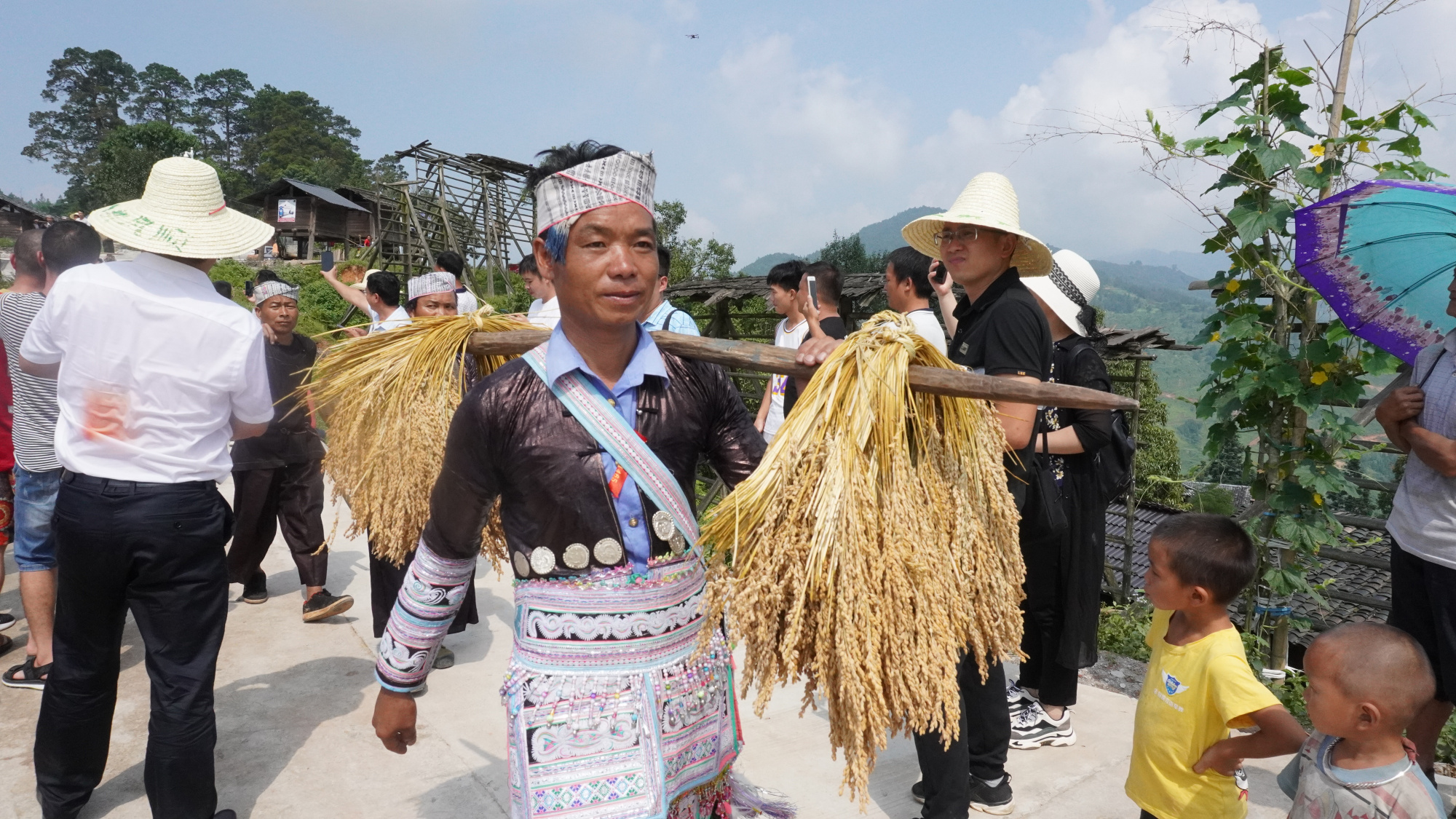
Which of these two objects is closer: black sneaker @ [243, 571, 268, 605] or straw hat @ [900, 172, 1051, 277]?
straw hat @ [900, 172, 1051, 277]

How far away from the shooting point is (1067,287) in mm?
3104

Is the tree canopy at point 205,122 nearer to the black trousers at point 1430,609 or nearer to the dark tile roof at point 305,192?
the dark tile roof at point 305,192

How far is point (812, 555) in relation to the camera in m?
1.28

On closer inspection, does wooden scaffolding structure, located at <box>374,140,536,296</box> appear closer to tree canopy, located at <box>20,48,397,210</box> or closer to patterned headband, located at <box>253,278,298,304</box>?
patterned headband, located at <box>253,278,298,304</box>

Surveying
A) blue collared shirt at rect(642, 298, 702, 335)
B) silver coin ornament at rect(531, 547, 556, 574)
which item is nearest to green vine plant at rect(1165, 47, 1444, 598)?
blue collared shirt at rect(642, 298, 702, 335)

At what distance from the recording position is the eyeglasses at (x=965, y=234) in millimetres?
2443

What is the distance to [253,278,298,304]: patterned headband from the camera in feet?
14.9

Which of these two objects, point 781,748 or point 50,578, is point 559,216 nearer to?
point 781,748

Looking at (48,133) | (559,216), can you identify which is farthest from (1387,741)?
(48,133)

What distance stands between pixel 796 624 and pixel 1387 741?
56.3 inches

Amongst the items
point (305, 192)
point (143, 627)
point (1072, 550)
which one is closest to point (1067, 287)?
point (1072, 550)

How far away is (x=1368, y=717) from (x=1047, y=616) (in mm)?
1310

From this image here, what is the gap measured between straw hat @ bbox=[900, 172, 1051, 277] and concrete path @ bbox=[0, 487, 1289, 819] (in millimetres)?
1844

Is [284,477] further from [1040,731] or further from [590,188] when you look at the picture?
[1040,731]
